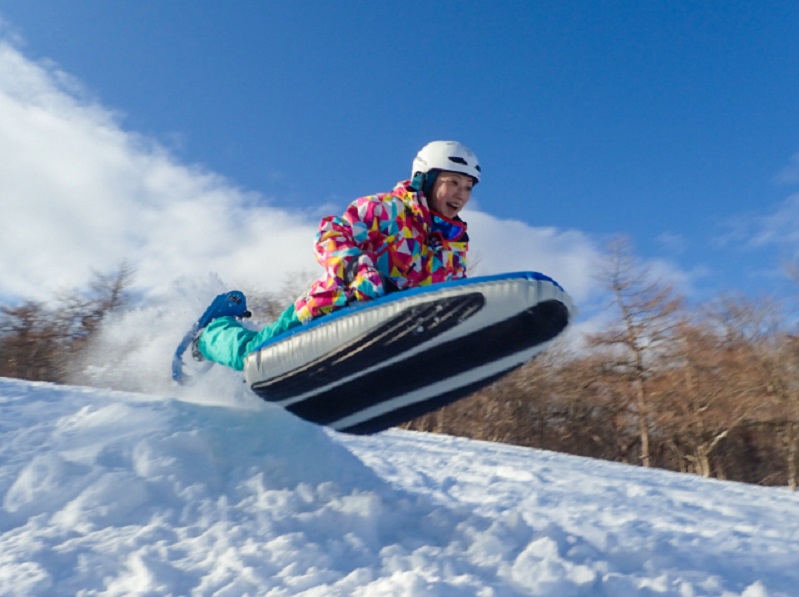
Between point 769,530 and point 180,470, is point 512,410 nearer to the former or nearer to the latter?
point 769,530

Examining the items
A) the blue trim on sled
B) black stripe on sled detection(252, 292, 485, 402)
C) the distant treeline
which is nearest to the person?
the blue trim on sled

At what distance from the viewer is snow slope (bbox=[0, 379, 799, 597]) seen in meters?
Result: 1.75

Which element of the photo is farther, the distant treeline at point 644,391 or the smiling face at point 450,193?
the distant treeline at point 644,391

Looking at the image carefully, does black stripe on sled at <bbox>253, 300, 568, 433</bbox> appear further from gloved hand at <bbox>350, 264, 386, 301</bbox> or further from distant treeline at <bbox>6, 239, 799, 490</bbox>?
distant treeline at <bbox>6, 239, 799, 490</bbox>

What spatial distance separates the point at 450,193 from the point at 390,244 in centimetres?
46

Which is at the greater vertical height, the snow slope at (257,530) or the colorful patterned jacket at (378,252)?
the colorful patterned jacket at (378,252)

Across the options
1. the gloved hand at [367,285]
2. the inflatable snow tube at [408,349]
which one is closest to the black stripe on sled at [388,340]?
Result: the inflatable snow tube at [408,349]

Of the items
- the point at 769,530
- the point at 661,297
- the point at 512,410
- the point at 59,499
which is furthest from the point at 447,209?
the point at 512,410

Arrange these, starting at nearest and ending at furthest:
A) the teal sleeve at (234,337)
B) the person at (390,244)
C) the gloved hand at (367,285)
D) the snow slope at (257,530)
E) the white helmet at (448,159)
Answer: the snow slope at (257,530)
the gloved hand at (367,285)
the person at (390,244)
the teal sleeve at (234,337)
the white helmet at (448,159)

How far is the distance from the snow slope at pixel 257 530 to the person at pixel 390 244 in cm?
48

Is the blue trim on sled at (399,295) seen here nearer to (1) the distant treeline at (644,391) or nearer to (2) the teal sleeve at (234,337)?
(2) the teal sleeve at (234,337)

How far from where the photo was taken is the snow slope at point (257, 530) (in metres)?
1.75

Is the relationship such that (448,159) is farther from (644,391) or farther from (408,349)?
(644,391)

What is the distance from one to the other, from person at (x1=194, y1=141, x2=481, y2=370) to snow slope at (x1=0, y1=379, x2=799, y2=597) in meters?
0.48
